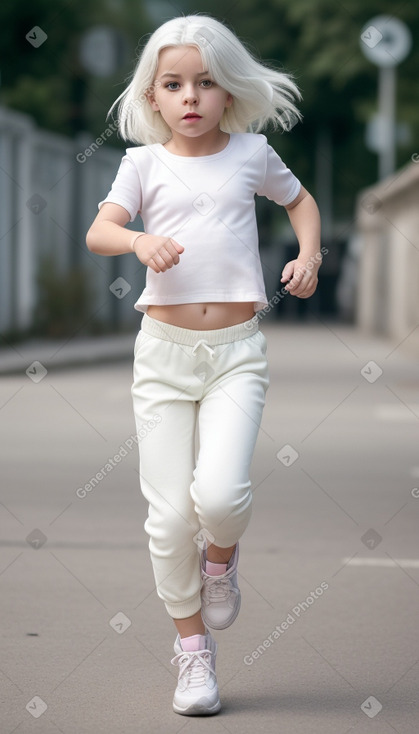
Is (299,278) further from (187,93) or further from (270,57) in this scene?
(270,57)

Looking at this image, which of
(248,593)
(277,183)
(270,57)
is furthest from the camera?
(270,57)

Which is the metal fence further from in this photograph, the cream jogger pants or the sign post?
the cream jogger pants

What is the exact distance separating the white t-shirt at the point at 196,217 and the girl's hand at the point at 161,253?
31 centimetres

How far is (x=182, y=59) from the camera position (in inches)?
152

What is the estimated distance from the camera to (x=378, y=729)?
371 centimetres

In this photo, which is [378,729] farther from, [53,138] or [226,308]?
[53,138]

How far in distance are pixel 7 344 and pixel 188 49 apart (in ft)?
52.3

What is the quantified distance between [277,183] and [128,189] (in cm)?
47

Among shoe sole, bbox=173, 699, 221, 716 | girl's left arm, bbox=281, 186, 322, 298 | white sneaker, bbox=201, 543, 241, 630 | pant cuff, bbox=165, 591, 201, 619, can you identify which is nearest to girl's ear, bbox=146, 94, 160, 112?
girl's left arm, bbox=281, 186, 322, 298

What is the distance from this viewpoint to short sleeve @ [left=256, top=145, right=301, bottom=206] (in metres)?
4.09

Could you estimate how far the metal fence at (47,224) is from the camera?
67.3ft

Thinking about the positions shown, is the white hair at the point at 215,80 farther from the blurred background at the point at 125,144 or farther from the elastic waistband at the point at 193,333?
the blurred background at the point at 125,144

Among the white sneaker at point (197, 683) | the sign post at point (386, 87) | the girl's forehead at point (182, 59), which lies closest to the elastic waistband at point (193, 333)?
the girl's forehead at point (182, 59)

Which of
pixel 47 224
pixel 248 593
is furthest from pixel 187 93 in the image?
pixel 47 224
